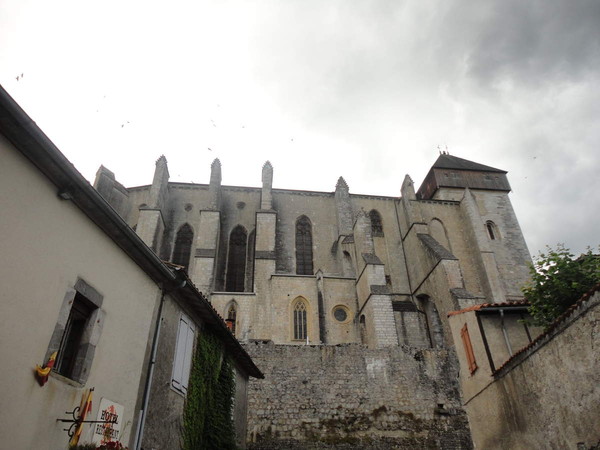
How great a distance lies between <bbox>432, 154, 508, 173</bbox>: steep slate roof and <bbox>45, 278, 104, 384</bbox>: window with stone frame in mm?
32376

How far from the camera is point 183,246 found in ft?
84.1

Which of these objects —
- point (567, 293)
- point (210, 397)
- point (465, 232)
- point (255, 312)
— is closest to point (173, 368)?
point (210, 397)

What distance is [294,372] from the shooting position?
15.8m

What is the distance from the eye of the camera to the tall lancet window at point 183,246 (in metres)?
25.2

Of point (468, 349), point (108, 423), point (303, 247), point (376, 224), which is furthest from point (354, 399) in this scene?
point (376, 224)

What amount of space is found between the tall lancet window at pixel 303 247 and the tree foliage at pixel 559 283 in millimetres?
17178

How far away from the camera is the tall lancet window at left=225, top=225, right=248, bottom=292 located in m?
24.8

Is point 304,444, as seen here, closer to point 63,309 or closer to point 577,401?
point 577,401

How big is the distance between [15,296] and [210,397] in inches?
231

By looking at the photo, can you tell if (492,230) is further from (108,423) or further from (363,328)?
(108,423)

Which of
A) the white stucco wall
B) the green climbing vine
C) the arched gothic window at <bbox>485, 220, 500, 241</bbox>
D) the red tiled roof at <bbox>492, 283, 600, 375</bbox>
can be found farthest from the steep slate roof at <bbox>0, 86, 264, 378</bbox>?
the arched gothic window at <bbox>485, 220, 500, 241</bbox>

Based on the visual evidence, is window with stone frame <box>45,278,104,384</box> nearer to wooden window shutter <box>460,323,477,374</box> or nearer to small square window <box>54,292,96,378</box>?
small square window <box>54,292,96,378</box>

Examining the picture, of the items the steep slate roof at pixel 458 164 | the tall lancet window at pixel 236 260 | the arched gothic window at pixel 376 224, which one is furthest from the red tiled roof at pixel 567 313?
the steep slate roof at pixel 458 164

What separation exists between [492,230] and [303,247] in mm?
14838
